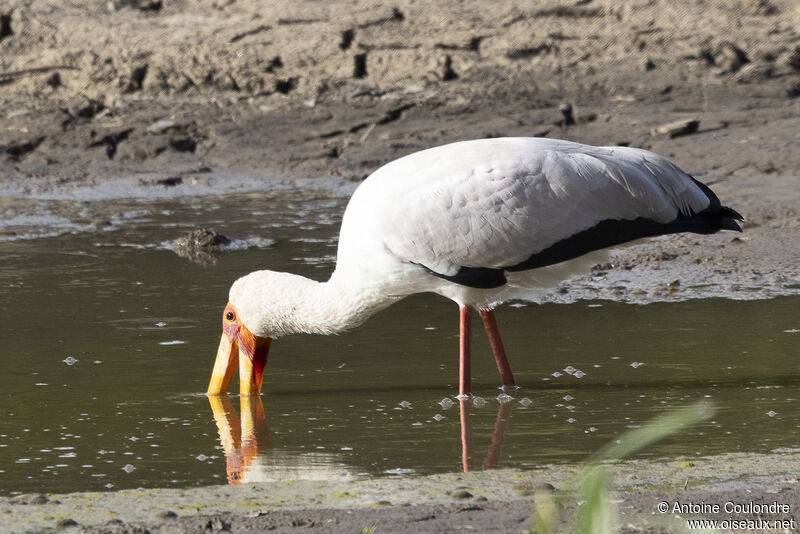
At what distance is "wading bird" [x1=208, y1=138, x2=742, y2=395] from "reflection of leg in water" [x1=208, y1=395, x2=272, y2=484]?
130 millimetres

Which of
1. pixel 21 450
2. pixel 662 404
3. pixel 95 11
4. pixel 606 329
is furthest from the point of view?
pixel 95 11

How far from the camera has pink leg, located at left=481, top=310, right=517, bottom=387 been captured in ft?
15.4

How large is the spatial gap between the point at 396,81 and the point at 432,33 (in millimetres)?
507

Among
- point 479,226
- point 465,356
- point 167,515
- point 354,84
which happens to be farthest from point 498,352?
point 354,84

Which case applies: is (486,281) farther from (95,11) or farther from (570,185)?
(95,11)

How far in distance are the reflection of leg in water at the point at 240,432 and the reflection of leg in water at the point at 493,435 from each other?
0.59m

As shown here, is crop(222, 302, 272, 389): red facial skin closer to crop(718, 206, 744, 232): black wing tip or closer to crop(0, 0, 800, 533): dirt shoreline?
crop(718, 206, 744, 232): black wing tip

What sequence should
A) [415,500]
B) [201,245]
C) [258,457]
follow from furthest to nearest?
[201,245], [258,457], [415,500]

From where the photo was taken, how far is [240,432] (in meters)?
4.22

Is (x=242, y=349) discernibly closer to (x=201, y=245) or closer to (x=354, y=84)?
(x=201, y=245)

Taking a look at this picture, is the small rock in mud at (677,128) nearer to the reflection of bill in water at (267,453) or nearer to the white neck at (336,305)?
the white neck at (336,305)

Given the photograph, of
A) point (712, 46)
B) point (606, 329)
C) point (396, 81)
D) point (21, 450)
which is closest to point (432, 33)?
point (396, 81)

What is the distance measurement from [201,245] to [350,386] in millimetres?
3049

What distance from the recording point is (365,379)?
15.8ft
